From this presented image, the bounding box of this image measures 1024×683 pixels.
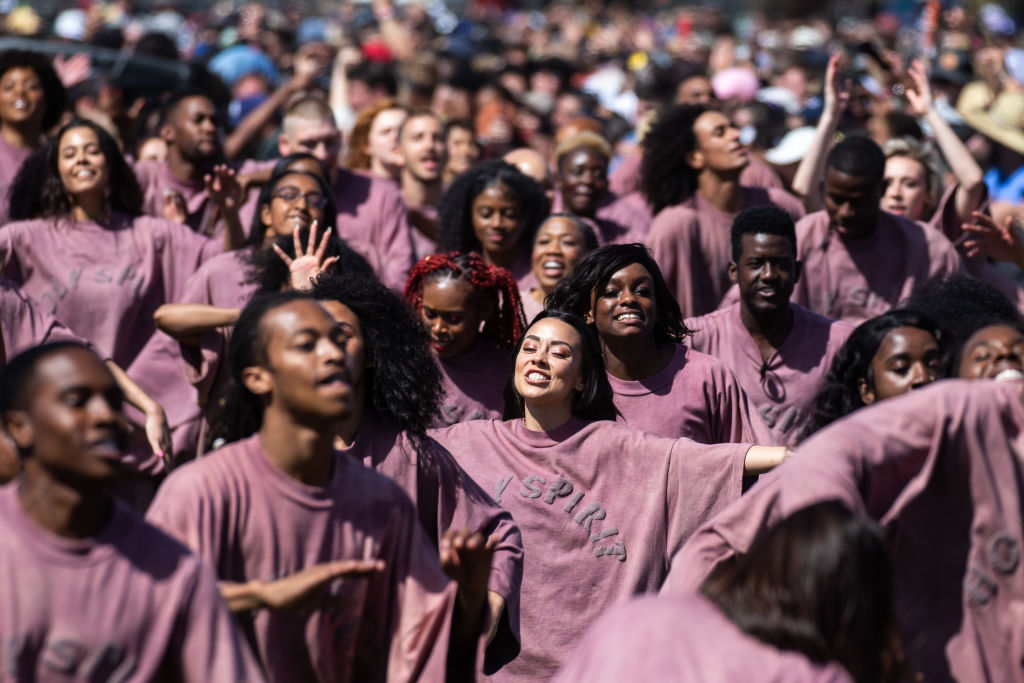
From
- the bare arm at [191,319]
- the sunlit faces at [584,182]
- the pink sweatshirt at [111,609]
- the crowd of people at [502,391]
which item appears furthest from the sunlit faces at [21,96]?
the pink sweatshirt at [111,609]

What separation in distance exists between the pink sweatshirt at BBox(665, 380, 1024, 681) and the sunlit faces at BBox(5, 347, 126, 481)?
159cm

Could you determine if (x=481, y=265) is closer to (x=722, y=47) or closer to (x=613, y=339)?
(x=613, y=339)

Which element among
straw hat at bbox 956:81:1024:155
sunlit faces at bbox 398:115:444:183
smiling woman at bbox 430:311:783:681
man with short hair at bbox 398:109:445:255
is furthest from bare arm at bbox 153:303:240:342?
straw hat at bbox 956:81:1024:155

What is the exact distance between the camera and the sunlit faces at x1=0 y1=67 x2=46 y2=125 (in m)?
8.63

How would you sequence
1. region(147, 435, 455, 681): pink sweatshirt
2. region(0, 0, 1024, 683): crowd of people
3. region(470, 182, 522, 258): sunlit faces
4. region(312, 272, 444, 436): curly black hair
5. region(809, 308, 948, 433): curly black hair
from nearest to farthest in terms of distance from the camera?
region(0, 0, 1024, 683): crowd of people, region(147, 435, 455, 681): pink sweatshirt, region(312, 272, 444, 436): curly black hair, region(809, 308, 948, 433): curly black hair, region(470, 182, 522, 258): sunlit faces

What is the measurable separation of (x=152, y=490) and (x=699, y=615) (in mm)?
4082

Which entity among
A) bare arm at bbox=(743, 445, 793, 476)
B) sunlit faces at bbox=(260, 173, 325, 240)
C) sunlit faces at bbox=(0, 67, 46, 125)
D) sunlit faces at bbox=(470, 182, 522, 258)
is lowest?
bare arm at bbox=(743, 445, 793, 476)

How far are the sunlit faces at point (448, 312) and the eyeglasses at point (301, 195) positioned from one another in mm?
745

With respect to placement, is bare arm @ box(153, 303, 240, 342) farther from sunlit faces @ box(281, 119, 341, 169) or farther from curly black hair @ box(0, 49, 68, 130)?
curly black hair @ box(0, 49, 68, 130)

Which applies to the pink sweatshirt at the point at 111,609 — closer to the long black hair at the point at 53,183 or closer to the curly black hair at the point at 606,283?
the curly black hair at the point at 606,283

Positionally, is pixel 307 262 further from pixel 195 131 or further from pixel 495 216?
pixel 195 131

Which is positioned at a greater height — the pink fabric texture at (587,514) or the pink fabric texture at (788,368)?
the pink fabric texture at (788,368)

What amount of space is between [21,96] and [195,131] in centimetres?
92

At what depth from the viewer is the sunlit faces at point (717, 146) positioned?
8633 millimetres
